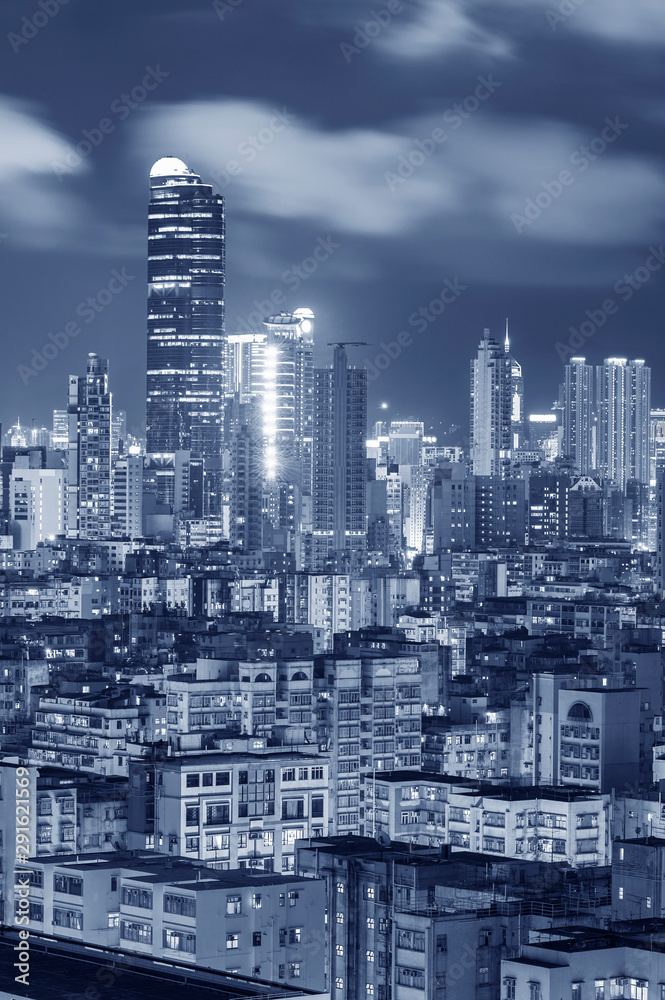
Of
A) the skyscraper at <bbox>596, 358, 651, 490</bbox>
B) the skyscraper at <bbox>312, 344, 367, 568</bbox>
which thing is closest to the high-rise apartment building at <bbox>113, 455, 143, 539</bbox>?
the skyscraper at <bbox>312, 344, 367, 568</bbox>

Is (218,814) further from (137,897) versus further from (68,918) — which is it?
(137,897)

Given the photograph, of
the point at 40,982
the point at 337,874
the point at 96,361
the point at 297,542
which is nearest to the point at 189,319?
the point at 96,361

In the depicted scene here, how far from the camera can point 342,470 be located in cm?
5531

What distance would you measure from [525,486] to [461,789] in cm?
4323

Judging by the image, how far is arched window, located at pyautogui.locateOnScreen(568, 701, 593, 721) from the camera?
21.0 meters

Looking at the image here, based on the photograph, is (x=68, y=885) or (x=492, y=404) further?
(x=492, y=404)

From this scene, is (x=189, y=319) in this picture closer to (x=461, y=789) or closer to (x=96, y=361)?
(x=96, y=361)

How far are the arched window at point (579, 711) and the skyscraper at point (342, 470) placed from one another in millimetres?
32314

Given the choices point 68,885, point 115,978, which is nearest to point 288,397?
point 68,885

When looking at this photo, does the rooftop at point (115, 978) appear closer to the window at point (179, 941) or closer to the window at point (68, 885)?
the window at point (179, 941)

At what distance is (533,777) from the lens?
2162 centimetres

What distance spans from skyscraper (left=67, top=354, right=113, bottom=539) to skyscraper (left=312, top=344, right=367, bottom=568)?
707 cm

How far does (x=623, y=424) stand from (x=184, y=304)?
16341mm

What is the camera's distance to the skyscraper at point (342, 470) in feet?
179
